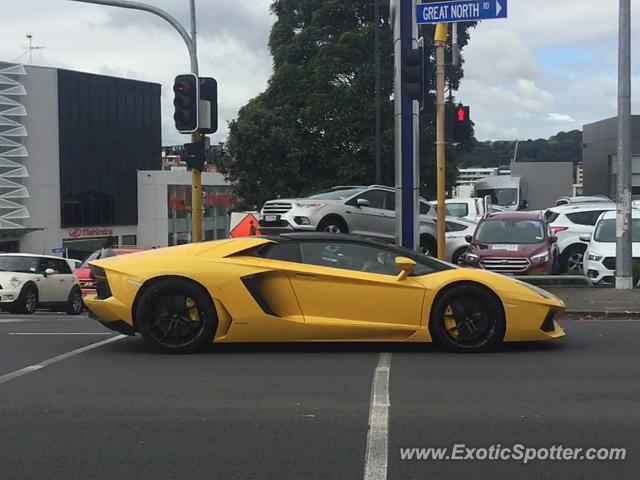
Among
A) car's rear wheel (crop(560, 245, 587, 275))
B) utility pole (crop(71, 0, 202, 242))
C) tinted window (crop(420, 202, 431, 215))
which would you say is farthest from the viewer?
car's rear wheel (crop(560, 245, 587, 275))

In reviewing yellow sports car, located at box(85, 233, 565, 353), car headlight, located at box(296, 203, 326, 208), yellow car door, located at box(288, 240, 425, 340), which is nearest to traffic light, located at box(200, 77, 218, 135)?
car headlight, located at box(296, 203, 326, 208)

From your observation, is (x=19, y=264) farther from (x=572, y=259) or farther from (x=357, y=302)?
(x=572, y=259)

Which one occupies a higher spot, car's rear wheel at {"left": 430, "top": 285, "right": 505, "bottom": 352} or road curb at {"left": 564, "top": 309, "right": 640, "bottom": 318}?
car's rear wheel at {"left": 430, "top": 285, "right": 505, "bottom": 352}

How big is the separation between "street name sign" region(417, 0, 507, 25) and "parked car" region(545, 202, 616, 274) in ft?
24.4

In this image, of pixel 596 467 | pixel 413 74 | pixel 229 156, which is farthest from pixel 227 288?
pixel 229 156

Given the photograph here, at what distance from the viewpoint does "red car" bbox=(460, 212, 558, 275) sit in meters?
16.1

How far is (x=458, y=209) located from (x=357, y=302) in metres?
17.0

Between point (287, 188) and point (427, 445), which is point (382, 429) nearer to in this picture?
point (427, 445)

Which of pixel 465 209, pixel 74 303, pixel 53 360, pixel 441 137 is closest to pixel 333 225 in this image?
pixel 441 137

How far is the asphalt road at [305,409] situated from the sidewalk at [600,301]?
2639mm

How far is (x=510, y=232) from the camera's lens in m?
17.0

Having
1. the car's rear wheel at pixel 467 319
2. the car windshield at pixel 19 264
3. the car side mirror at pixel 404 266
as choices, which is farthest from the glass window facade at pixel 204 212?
the car's rear wheel at pixel 467 319

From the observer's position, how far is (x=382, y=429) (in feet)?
17.8

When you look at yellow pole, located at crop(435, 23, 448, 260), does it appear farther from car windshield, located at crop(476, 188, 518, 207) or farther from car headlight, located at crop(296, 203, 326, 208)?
car windshield, located at crop(476, 188, 518, 207)
